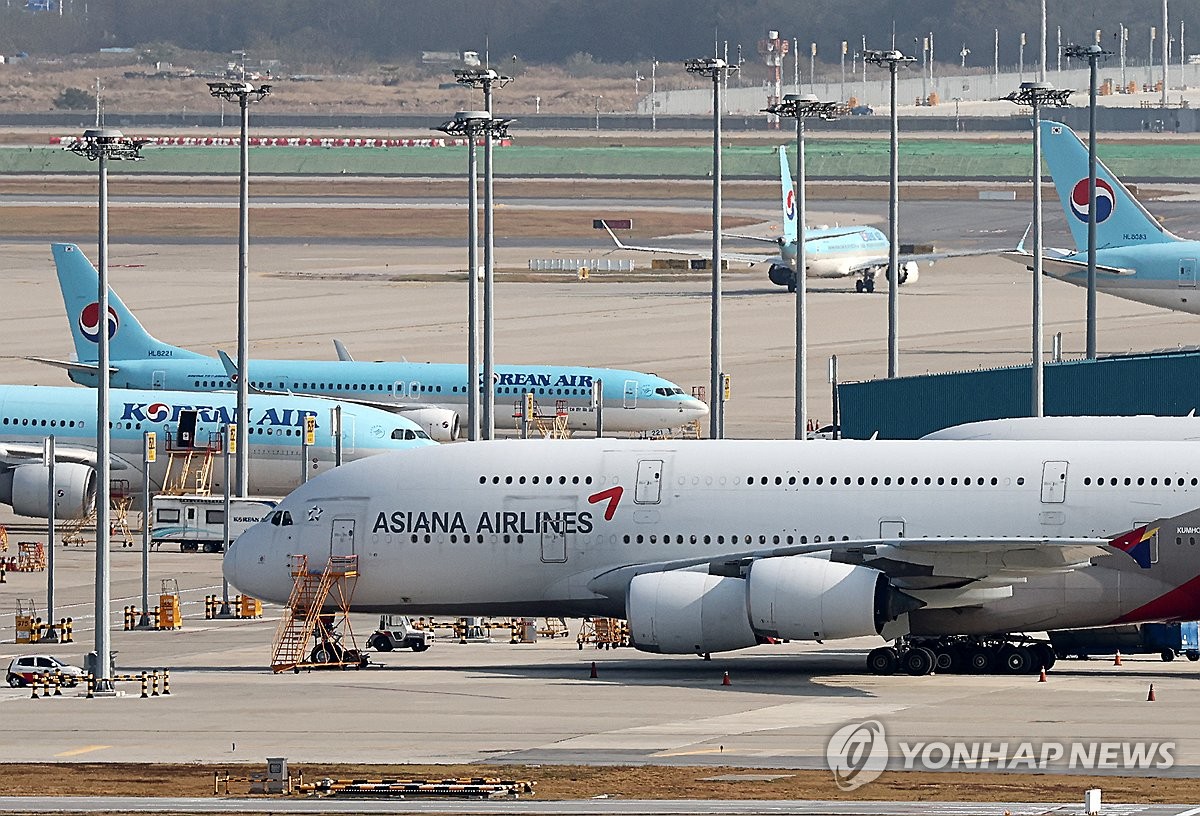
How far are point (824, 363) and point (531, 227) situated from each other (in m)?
83.0

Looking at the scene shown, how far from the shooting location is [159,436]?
245 ft

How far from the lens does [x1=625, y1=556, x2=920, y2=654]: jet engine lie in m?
44.6

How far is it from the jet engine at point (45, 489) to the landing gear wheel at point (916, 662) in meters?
33.7

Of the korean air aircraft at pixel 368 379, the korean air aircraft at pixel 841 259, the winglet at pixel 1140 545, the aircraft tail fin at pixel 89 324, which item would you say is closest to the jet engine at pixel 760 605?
the winglet at pixel 1140 545

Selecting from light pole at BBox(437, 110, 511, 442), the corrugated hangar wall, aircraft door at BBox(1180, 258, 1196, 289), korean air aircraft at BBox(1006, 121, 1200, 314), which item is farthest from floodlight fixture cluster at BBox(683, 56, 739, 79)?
aircraft door at BBox(1180, 258, 1196, 289)

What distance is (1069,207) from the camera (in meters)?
97.7

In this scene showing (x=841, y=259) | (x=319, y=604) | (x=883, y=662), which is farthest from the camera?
(x=841, y=259)

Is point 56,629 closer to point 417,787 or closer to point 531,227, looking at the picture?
point 417,787

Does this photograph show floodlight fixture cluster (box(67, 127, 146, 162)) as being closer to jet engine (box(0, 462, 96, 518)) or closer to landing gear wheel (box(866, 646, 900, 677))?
landing gear wheel (box(866, 646, 900, 677))

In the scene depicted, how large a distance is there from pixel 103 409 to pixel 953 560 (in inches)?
661

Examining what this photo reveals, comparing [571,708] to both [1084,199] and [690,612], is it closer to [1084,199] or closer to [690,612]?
[690,612]

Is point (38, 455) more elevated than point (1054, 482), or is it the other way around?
point (38, 455)

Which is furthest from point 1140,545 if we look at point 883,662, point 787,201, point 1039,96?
point 787,201

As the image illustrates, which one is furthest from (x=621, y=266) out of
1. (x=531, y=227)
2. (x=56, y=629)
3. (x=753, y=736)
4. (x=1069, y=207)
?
(x=753, y=736)
